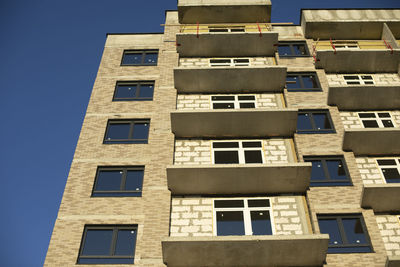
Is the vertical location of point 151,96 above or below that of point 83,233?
above

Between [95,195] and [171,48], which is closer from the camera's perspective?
[95,195]

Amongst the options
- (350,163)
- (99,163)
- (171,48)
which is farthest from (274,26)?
(99,163)

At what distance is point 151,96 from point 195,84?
7.13 feet

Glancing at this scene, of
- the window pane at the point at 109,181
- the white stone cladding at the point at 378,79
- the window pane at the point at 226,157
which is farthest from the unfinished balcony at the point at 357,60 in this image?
the window pane at the point at 109,181

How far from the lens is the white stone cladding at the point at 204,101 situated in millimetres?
17603

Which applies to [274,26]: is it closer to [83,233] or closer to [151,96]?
[151,96]

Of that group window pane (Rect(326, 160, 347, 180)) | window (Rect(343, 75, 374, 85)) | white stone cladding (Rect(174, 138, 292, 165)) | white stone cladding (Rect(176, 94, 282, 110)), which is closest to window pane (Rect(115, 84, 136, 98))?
white stone cladding (Rect(176, 94, 282, 110))

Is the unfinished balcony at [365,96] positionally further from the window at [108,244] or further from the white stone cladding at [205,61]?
the window at [108,244]

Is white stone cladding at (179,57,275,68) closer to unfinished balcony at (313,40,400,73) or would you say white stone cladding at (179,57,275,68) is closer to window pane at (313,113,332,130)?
unfinished balcony at (313,40,400,73)

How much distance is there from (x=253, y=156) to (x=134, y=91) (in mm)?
6798

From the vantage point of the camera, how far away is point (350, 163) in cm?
1498

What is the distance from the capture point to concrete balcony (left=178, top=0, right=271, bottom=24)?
22.2 metres

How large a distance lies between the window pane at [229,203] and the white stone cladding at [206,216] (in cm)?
26

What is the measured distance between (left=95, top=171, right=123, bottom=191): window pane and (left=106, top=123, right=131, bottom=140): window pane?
186 centimetres
